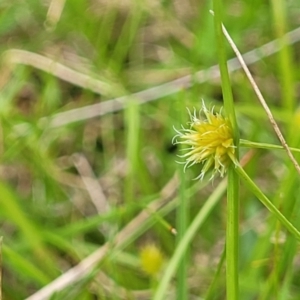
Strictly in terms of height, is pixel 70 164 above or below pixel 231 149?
below

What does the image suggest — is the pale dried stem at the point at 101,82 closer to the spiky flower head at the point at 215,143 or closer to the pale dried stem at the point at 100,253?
the pale dried stem at the point at 100,253

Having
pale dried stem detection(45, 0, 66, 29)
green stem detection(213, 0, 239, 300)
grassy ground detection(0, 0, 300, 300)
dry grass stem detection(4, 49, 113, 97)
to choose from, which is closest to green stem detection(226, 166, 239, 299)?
green stem detection(213, 0, 239, 300)

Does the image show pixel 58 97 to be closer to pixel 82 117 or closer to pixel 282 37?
pixel 82 117

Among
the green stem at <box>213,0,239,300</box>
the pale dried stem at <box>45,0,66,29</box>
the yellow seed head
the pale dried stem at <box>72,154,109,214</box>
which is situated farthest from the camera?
the pale dried stem at <box>45,0,66,29</box>

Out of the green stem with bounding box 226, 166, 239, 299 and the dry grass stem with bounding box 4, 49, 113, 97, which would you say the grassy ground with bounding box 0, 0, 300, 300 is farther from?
the green stem with bounding box 226, 166, 239, 299

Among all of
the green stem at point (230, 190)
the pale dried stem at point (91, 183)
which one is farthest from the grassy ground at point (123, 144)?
the green stem at point (230, 190)

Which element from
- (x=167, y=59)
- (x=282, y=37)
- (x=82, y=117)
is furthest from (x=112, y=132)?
(x=282, y=37)

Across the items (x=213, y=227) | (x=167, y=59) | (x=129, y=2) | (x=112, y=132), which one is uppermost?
(x=129, y=2)

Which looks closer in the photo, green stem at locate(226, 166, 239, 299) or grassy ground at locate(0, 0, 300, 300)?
green stem at locate(226, 166, 239, 299)
